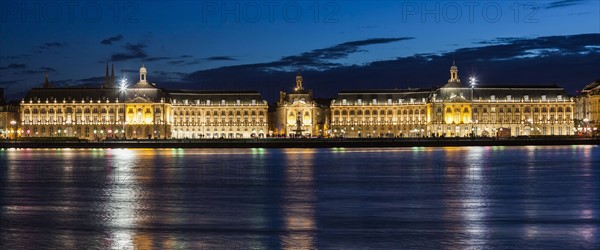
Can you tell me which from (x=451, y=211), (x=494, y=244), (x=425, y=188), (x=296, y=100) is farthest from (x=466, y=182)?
(x=296, y=100)

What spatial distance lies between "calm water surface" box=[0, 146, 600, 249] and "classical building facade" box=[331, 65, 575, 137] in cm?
11740

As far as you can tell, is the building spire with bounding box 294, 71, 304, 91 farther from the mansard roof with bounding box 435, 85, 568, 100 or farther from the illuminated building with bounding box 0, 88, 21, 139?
the illuminated building with bounding box 0, 88, 21, 139

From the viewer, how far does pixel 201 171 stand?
61125mm

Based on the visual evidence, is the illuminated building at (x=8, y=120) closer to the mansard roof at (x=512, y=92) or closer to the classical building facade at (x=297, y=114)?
the classical building facade at (x=297, y=114)

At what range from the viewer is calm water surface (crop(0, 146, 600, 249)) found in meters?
27.4

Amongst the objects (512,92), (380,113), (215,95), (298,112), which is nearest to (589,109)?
(512,92)

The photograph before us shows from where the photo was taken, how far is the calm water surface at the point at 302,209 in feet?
90.0

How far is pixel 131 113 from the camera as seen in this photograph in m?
174

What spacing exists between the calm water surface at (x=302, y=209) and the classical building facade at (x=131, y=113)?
11333cm

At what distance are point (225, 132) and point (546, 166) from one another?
11906cm

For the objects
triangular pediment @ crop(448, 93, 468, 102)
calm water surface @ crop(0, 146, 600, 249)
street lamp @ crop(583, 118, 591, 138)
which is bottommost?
calm water surface @ crop(0, 146, 600, 249)

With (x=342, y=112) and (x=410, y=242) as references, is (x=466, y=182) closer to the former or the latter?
(x=410, y=242)

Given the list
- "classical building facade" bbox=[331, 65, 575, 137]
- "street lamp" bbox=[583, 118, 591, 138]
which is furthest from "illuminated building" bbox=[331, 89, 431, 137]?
"street lamp" bbox=[583, 118, 591, 138]

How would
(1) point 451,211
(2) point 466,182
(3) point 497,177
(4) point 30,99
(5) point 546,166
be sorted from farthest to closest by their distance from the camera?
(4) point 30,99
(5) point 546,166
(3) point 497,177
(2) point 466,182
(1) point 451,211
